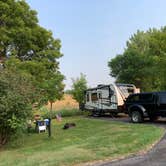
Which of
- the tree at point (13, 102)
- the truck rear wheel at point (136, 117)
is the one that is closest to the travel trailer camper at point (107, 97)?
the truck rear wheel at point (136, 117)

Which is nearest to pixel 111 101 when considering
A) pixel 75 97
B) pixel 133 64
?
pixel 75 97

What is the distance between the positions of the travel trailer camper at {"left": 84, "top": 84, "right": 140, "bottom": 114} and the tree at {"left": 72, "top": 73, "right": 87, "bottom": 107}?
9.11ft

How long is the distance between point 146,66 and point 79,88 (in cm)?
850

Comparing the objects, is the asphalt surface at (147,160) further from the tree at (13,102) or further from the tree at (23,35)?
the tree at (23,35)

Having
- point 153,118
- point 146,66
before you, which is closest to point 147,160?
point 153,118

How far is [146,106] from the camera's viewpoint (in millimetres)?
21156

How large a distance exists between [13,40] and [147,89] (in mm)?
16506

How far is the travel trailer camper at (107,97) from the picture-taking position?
1069 inches

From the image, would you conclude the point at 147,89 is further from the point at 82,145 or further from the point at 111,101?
the point at 82,145

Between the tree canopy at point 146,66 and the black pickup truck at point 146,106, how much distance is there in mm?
9863

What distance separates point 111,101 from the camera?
27625mm

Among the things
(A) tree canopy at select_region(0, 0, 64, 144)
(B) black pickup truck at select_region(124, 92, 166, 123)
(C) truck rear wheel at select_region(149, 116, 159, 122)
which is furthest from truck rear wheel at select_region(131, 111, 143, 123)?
(A) tree canopy at select_region(0, 0, 64, 144)

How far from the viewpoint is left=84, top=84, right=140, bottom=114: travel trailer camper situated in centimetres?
2716

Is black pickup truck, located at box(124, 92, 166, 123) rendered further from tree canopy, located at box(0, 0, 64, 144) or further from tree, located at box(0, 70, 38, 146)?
tree, located at box(0, 70, 38, 146)
